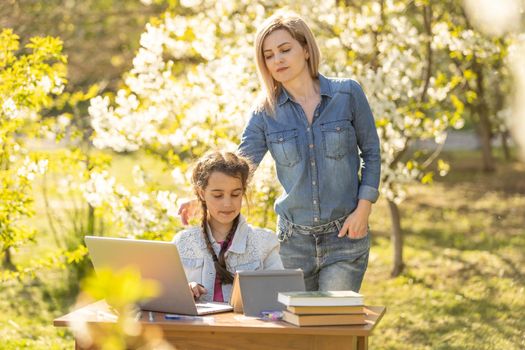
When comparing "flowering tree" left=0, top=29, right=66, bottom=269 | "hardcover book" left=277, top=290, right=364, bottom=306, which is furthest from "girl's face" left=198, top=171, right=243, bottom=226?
"flowering tree" left=0, top=29, right=66, bottom=269

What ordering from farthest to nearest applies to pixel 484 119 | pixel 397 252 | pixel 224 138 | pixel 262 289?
pixel 484 119 < pixel 397 252 < pixel 224 138 < pixel 262 289

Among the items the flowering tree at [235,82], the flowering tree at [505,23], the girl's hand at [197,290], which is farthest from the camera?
the flowering tree at [505,23]

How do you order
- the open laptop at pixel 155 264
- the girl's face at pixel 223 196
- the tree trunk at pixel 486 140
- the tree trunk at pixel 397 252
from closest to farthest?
1. the open laptop at pixel 155 264
2. the girl's face at pixel 223 196
3. the tree trunk at pixel 397 252
4. the tree trunk at pixel 486 140

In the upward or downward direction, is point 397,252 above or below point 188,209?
below

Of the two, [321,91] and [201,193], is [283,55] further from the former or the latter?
[201,193]

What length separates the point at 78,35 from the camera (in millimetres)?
14141

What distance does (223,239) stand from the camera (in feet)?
12.8

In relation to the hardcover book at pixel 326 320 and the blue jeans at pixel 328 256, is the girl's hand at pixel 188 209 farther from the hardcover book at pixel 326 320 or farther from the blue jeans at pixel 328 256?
the hardcover book at pixel 326 320

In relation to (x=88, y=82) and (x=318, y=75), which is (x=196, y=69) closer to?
(x=318, y=75)

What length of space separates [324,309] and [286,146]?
3.53 feet

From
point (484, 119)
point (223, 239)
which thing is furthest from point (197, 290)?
point (484, 119)

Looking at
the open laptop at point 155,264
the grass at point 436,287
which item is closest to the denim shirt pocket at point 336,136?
the open laptop at point 155,264

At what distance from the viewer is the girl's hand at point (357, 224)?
3.87 metres

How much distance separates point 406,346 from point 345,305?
337 centimetres
